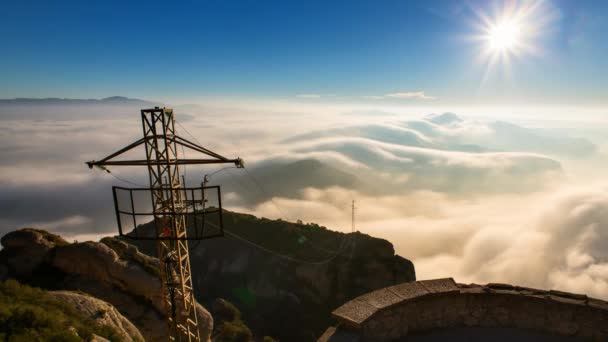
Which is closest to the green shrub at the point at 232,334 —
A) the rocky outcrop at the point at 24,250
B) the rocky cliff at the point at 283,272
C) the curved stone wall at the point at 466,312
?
the rocky cliff at the point at 283,272

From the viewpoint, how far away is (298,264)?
6562 centimetres

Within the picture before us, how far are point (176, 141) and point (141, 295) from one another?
729 inches

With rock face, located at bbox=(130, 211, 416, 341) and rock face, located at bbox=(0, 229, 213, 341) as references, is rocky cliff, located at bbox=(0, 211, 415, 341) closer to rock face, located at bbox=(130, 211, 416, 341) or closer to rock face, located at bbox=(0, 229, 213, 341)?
rock face, located at bbox=(130, 211, 416, 341)

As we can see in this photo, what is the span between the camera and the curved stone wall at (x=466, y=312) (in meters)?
7.88

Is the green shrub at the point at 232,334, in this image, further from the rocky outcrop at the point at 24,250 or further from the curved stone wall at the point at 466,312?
the curved stone wall at the point at 466,312

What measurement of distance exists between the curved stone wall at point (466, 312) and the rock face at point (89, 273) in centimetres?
2647

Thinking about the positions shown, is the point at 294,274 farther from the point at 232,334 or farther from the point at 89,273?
the point at 89,273

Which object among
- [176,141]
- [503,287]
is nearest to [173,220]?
[176,141]

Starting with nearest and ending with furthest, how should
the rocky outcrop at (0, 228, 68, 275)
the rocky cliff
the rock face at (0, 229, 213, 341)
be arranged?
the rocky outcrop at (0, 228, 68, 275)
the rock face at (0, 229, 213, 341)
the rocky cliff

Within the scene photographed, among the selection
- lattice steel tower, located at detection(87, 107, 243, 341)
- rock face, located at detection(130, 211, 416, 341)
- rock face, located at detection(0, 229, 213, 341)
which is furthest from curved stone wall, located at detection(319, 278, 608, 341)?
rock face, located at detection(130, 211, 416, 341)

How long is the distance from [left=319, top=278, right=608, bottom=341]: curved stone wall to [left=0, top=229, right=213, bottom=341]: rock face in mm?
26472

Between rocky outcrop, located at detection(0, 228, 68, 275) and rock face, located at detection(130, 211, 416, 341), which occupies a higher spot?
rocky outcrop, located at detection(0, 228, 68, 275)

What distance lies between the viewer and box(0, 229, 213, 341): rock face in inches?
1041

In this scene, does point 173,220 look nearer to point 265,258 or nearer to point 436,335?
point 436,335
